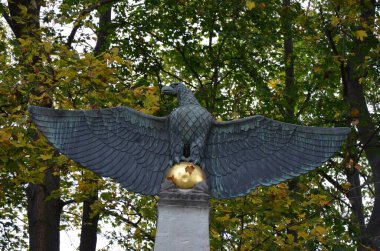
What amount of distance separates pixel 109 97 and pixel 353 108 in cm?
408

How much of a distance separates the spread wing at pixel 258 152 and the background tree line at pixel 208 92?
2987mm

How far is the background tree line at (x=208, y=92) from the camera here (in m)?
9.45

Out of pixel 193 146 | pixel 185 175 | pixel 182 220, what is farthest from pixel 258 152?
pixel 182 220

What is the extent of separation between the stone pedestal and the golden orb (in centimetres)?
5

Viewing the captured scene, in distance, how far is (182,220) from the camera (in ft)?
19.1

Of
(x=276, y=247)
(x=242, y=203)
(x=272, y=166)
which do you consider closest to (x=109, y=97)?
(x=242, y=203)

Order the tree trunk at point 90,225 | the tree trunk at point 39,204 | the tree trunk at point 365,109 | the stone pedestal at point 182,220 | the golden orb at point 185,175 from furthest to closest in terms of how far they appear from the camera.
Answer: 1. the tree trunk at point 90,225
2. the tree trunk at point 39,204
3. the tree trunk at point 365,109
4. the golden orb at point 185,175
5. the stone pedestal at point 182,220

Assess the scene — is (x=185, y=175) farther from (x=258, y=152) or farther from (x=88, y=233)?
(x=88, y=233)

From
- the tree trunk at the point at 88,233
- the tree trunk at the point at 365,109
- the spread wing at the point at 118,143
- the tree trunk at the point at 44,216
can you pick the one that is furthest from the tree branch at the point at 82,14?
the spread wing at the point at 118,143

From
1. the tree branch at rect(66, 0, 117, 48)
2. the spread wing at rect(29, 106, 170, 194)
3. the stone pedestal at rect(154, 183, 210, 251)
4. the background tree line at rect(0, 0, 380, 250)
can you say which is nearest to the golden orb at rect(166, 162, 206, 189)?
the stone pedestal at rect(154, 183, 210, 251)

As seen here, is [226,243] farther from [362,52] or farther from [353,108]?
[362,52]

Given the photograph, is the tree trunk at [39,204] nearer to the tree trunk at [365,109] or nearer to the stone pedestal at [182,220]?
the tree trunk at [365,109]

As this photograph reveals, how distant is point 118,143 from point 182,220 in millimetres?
956

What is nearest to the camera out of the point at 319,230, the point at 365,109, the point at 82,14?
the point at 319,230
